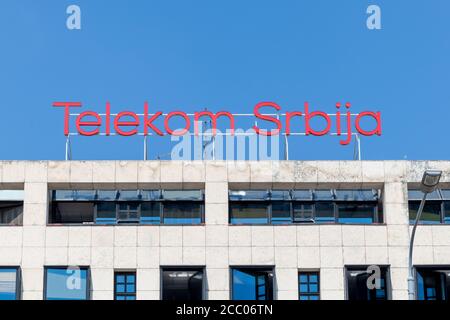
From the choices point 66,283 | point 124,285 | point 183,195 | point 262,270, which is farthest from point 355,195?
point 66,283

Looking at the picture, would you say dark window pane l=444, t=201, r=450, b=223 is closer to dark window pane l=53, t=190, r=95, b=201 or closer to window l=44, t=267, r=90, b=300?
dark window pane l=53, t=190, r=95, b=201

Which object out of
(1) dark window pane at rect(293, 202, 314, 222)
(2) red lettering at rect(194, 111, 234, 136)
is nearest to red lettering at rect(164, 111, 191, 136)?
(2) red lettering at rect(194, 111, 234, 136)

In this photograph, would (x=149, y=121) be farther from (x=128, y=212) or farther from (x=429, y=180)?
(x=429, y=180)

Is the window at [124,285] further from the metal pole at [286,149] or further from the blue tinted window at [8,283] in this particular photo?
the metal pole at [286,149]

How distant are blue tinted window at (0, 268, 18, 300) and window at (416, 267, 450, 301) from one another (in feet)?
54.5

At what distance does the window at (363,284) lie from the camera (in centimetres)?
3669

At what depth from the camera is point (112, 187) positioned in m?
38.1

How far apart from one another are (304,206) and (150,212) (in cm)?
682

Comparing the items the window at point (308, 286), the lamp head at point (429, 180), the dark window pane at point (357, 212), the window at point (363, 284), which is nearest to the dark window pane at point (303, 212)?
the dark window pane at point (357, 212)

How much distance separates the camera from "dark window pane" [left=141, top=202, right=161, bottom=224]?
3859 cm

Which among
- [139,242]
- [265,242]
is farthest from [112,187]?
[265,242]

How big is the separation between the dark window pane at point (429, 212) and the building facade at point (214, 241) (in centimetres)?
14
